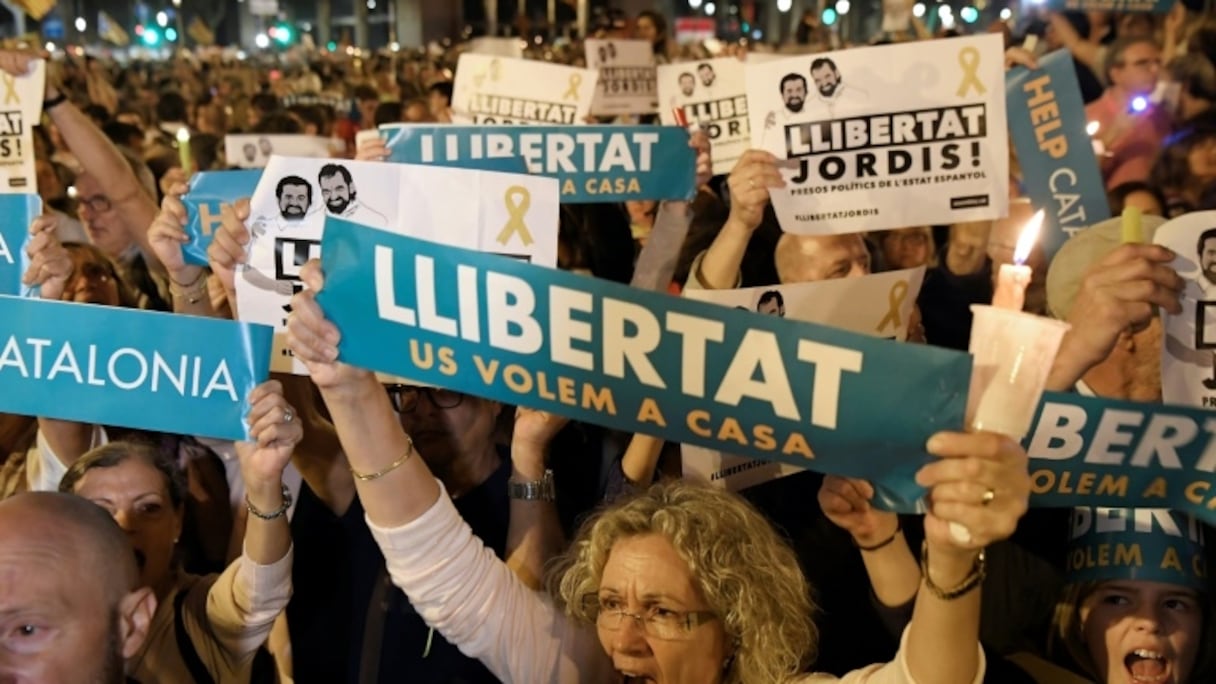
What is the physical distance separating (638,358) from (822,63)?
2.23 metres

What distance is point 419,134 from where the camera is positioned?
391 centimetres

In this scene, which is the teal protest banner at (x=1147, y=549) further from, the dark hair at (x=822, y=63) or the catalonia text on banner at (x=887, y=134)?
the dark hair at (x=822, y=63)

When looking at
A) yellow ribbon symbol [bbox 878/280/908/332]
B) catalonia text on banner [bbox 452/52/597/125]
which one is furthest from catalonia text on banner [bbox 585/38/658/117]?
yellow ribbon symbol [bbox 878/280/908/332]

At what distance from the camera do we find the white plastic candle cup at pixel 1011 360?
1.40 meters

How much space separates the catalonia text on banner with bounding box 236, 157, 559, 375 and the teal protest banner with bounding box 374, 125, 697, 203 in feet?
3.59

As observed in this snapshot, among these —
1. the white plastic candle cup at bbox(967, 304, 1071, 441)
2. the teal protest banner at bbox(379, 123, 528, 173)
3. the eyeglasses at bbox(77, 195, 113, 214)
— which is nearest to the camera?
the white plastic candle cup at bbox(967, 304, 1071, 441)

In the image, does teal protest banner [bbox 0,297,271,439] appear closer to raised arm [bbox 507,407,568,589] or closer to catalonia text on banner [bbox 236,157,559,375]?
catalonia text on banner [bbox 236,157,559,375]

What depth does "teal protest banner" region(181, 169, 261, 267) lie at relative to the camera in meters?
3.12

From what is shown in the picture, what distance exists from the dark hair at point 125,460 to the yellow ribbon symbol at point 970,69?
2424 mm

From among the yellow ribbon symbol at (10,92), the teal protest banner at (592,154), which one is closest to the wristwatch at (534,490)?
the teal protest banner at (592,154)

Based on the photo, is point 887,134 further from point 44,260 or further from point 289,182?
point 44,260

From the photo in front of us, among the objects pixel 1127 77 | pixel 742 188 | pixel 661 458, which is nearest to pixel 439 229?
pixel 661 458

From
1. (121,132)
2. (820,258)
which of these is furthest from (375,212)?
(121,132)

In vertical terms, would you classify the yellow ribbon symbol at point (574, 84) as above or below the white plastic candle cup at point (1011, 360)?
above
